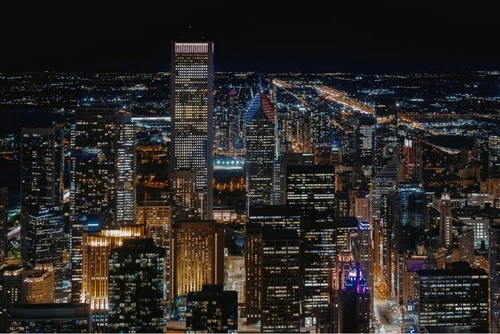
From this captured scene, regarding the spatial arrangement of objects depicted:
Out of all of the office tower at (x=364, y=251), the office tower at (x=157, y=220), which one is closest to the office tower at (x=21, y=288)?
the office tower at (x=157, y=220)

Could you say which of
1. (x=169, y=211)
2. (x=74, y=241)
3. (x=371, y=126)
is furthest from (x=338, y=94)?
(x=74, y=241)

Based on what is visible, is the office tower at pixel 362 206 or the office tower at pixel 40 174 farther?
the office tower at pixel 362 206

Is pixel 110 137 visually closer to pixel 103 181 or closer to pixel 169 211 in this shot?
pixel 103 181

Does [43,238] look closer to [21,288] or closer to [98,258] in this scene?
[98,258]

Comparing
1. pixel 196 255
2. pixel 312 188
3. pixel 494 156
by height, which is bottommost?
pixel 196 255

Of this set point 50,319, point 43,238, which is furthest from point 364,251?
point 50,319

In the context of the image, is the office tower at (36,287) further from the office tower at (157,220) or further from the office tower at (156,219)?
the office tower at (156,219)
